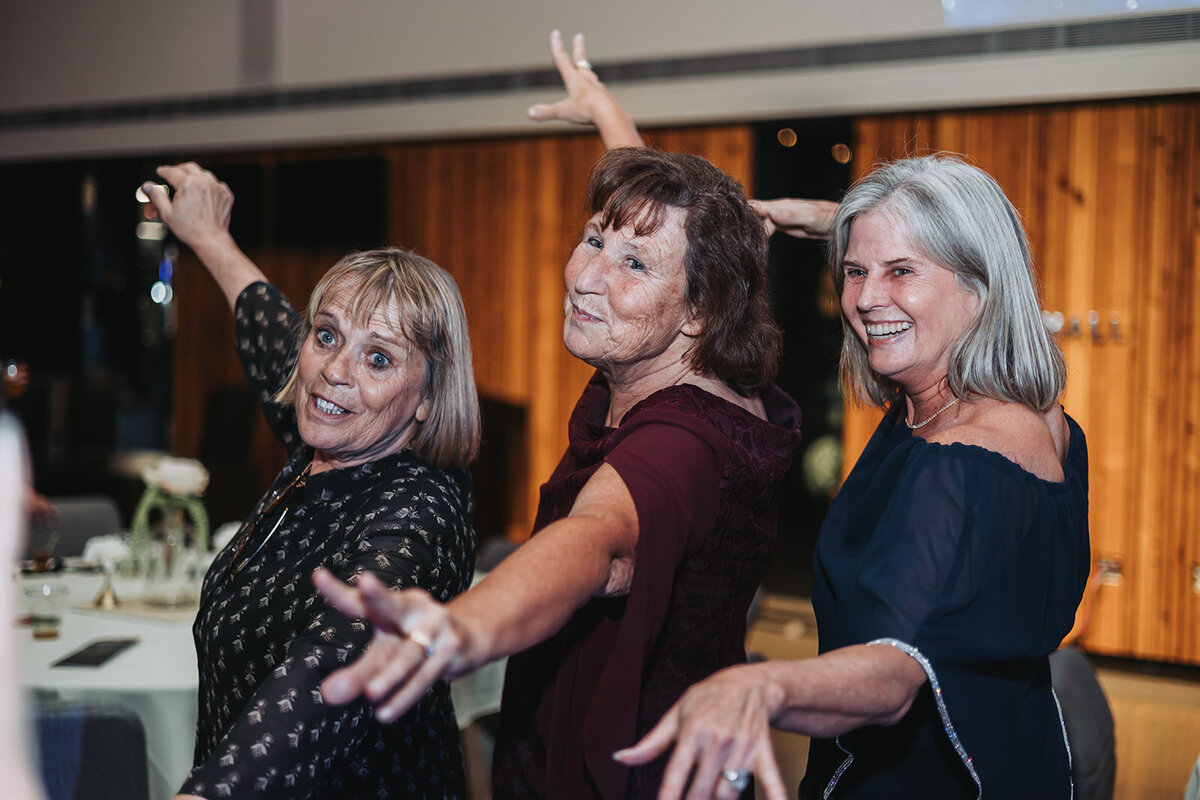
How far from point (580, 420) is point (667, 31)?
509cm

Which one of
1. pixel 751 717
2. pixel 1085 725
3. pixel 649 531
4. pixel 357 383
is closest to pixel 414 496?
pixel 357 383

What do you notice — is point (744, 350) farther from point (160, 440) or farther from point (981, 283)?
point (160, 440)

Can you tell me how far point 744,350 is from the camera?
5.17 ft

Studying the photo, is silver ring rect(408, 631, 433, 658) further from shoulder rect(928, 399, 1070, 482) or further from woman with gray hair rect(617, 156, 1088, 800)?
shoulder rect(928, 399, 1070, 482)

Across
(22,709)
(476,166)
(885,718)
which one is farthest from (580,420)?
(476,166)

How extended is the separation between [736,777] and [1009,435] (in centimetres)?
69

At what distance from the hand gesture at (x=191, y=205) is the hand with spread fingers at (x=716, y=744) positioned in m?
1.77

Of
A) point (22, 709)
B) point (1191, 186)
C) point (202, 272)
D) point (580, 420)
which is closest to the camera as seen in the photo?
point (22, 709)

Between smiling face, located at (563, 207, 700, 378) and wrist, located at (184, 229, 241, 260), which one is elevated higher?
wrist, located at (184, 229, 241, 260)

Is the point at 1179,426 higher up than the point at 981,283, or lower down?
lower down

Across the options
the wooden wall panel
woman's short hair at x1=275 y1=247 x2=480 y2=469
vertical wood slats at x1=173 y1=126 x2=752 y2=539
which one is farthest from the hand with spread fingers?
the wooden wall panel

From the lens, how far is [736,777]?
92 centimetres

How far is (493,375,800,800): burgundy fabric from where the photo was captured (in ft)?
4.22

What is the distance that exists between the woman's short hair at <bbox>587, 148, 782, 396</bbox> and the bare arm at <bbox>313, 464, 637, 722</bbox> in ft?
1.44
